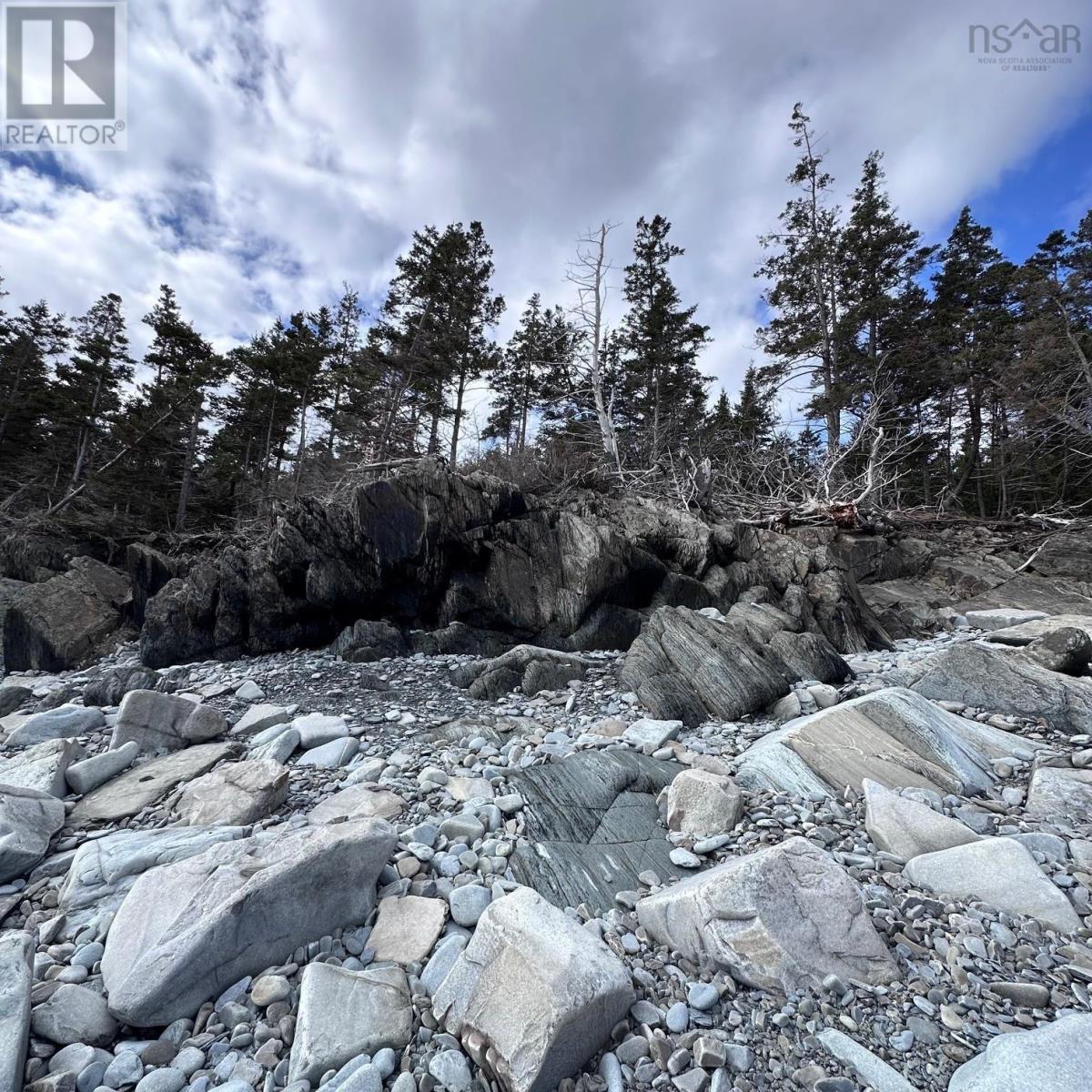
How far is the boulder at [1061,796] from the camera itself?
13.0 feet

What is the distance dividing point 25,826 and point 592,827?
4612mm

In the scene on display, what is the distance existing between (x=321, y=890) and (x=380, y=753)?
8.61 ft

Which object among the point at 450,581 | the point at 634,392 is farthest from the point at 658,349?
the point at 450,581

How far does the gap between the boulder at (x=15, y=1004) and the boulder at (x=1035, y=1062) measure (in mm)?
4027

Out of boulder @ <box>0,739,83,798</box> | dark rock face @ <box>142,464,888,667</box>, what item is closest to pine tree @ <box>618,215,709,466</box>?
dark rock face @ <box>142,464,888,667</box>

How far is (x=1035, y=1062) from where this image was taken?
196 cm

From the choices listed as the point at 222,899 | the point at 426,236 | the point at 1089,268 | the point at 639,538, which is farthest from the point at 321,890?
the point at 1089,268

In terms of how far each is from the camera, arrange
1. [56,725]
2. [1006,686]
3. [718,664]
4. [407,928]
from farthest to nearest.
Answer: [718,664] < [56,725] < [1006,686] < [407,928]

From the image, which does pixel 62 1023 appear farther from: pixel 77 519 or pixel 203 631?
pixel 77 519

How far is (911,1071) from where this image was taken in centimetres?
210

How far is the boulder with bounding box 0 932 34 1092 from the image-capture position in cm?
204

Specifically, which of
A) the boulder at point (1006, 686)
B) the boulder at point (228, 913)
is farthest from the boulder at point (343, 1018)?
the boulder at point (1006, 686)

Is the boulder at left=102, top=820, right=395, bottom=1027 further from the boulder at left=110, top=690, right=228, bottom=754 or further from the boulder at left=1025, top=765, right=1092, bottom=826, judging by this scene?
the boulder at left=1025, top=765, right=1092, bottom=826

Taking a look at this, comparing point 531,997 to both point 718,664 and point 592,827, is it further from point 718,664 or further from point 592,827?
point 718,664
